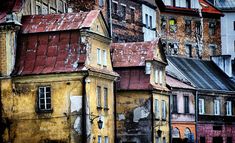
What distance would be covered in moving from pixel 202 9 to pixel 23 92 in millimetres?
49931

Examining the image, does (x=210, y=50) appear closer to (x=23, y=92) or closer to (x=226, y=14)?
(x=226, y=14)

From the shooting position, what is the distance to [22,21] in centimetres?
5781

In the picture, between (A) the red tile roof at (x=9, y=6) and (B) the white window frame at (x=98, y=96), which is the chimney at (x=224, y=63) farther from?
(A) the red tile roof at (x=9, y=6)

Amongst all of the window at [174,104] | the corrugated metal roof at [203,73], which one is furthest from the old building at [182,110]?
the corrugated metal roof at [203,73]

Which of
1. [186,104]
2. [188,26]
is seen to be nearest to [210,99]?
[186,104]

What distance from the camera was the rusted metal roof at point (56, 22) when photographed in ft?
184

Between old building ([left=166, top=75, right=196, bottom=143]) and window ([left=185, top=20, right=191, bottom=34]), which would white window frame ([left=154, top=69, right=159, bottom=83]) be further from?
window ([left=185, top=20, right=191, bottom=34])

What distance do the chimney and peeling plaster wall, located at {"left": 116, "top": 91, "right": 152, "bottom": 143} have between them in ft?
93.4

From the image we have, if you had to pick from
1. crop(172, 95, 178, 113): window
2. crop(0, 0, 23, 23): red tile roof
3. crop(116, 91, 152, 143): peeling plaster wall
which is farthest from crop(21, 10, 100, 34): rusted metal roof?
crop(172, 95, 178, 113): window

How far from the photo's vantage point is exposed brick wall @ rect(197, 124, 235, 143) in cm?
8076

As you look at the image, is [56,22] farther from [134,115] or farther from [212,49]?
[212,49]

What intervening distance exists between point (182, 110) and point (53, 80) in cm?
2494

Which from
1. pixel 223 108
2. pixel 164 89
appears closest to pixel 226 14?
pixel 223 108

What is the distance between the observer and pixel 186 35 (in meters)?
99.6
